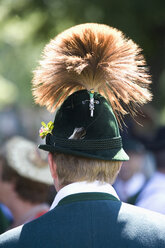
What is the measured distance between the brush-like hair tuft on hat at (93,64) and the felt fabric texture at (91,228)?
0.58m

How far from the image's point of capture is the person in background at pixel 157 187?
384cm

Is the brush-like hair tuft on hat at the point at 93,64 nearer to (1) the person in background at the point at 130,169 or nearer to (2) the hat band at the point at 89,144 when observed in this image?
(2) the hat band at the point at 89,144

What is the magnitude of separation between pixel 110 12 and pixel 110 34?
5.82 metres

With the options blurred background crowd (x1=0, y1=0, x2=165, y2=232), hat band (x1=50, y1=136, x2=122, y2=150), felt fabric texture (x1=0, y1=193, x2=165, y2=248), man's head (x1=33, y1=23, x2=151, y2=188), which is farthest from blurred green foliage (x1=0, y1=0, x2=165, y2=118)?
felt fabric texture (x1=0, y1=193, x2=165, y2=248)

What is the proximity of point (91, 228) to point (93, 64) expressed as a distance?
0.78 meters

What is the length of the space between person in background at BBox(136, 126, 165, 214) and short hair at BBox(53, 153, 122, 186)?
5.28 ft

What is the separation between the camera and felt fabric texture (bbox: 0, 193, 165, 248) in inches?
79.2

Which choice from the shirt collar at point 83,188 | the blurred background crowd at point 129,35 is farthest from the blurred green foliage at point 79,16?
the shirt collar at point 83,188

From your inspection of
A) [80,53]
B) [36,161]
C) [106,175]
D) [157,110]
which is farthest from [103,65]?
[157,110]

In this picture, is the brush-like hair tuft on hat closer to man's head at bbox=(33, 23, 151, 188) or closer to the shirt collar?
man's head at bbox=(33, 23, 151, 188)

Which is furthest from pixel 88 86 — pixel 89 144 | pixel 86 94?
pixel 89 144

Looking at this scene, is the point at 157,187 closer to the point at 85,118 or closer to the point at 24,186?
the point at 24,186

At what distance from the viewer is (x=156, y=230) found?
2.08 m

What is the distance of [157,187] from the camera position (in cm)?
414
